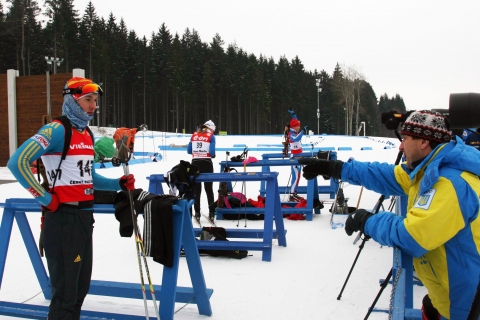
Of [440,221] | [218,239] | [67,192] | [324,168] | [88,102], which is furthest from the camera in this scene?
[218,239]

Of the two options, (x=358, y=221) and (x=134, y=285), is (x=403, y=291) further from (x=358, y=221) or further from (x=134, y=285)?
(x=134, y=285)

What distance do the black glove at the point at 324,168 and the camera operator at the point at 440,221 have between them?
89cm

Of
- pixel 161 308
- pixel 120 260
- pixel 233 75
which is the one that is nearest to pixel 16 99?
pixel 120 260

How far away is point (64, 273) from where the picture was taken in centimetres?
251

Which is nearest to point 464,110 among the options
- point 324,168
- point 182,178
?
point 324,168

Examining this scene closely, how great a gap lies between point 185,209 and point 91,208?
663 mm

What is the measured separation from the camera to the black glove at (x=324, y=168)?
9.59 feet

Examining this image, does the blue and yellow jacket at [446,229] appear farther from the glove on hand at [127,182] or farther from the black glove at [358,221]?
the glove on hand at [127,182]

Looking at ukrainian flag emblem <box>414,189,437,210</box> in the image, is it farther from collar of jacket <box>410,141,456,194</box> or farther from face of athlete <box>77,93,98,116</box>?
face of athlete <box>77,93,98,116</box>

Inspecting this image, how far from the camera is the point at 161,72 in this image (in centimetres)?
5659

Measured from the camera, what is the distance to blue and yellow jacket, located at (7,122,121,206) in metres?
2.37

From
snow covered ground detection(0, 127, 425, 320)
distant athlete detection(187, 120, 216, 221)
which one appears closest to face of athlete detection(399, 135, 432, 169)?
snow covered ground detection(0, 127, 425, 320)

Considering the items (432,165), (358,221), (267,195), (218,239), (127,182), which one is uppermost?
(432,165)

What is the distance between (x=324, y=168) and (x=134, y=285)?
1.95 metres
